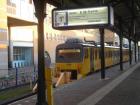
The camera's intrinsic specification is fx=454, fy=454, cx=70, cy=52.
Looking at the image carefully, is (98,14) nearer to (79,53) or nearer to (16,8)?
(79,53)

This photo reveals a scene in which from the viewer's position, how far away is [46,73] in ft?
42.3

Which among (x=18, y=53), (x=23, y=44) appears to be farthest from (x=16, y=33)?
(x=18, y=53)

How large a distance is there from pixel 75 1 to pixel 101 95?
7.39m

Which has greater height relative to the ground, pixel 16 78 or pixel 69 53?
pixel 69 53

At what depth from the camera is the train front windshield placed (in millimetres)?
33469

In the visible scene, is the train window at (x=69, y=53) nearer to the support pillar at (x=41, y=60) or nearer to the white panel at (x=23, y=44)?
the support pillar at (x=41, y=60)

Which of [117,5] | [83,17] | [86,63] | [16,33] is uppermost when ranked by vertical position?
[117,5]

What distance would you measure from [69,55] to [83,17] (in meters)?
15.7

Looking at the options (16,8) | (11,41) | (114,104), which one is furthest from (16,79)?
(11,41)

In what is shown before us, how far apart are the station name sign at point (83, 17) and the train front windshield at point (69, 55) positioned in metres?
14.8

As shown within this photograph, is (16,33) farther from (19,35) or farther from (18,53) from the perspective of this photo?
(18,53)

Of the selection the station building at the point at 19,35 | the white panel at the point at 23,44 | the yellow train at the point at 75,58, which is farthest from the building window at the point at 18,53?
the yellow train at the point at 75,58

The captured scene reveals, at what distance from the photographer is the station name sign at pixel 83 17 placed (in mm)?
17359

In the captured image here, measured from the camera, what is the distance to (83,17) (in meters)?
18.2
